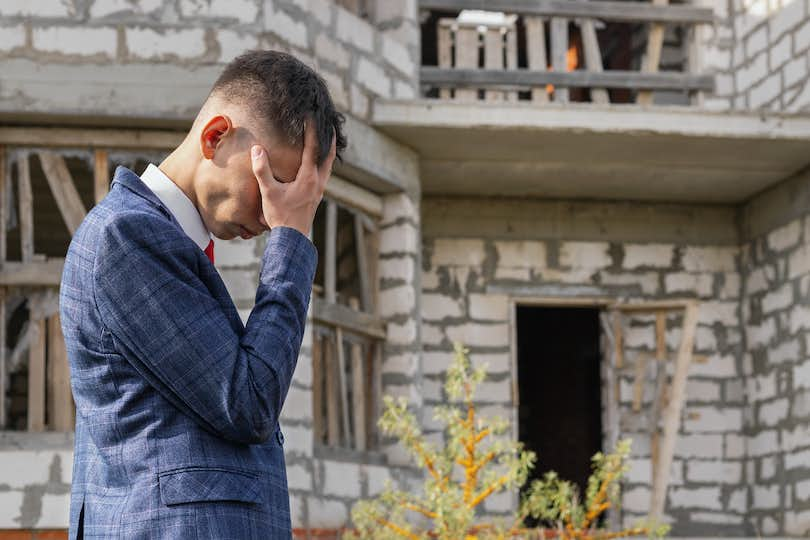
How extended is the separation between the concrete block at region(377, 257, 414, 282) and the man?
17.5 feet

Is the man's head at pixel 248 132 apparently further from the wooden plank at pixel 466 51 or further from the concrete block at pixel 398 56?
the wooden plank at pixel 466 51

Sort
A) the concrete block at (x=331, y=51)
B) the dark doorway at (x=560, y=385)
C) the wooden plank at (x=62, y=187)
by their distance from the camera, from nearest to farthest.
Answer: the wooden plank at (x=62, y=187) < the concrete block at (x=331, y=51) < the dark doorway at (x=560, y=385)

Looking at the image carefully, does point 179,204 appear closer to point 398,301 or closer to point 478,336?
point 398,301

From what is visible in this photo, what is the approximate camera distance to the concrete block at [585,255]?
8625 mm

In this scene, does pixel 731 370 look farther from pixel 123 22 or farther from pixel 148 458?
pixel 148 458

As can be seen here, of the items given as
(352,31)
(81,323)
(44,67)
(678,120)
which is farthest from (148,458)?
(678,120)

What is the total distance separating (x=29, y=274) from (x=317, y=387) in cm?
155

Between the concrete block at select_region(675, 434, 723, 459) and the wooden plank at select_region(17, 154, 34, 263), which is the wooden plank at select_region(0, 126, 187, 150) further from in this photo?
the concrete block at select_region(675, 434, 723, 459)

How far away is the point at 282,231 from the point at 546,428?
11.3 metres

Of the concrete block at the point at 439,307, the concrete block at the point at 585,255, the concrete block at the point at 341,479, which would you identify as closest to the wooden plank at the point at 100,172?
the concrete block at the point at 341,479

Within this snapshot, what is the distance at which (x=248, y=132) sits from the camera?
1.85 metres

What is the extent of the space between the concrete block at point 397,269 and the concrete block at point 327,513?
1.34 m

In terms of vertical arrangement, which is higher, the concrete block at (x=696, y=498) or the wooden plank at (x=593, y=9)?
the wooden plank at (x=593, y=9)

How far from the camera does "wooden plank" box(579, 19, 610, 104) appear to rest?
7984 millimetres
